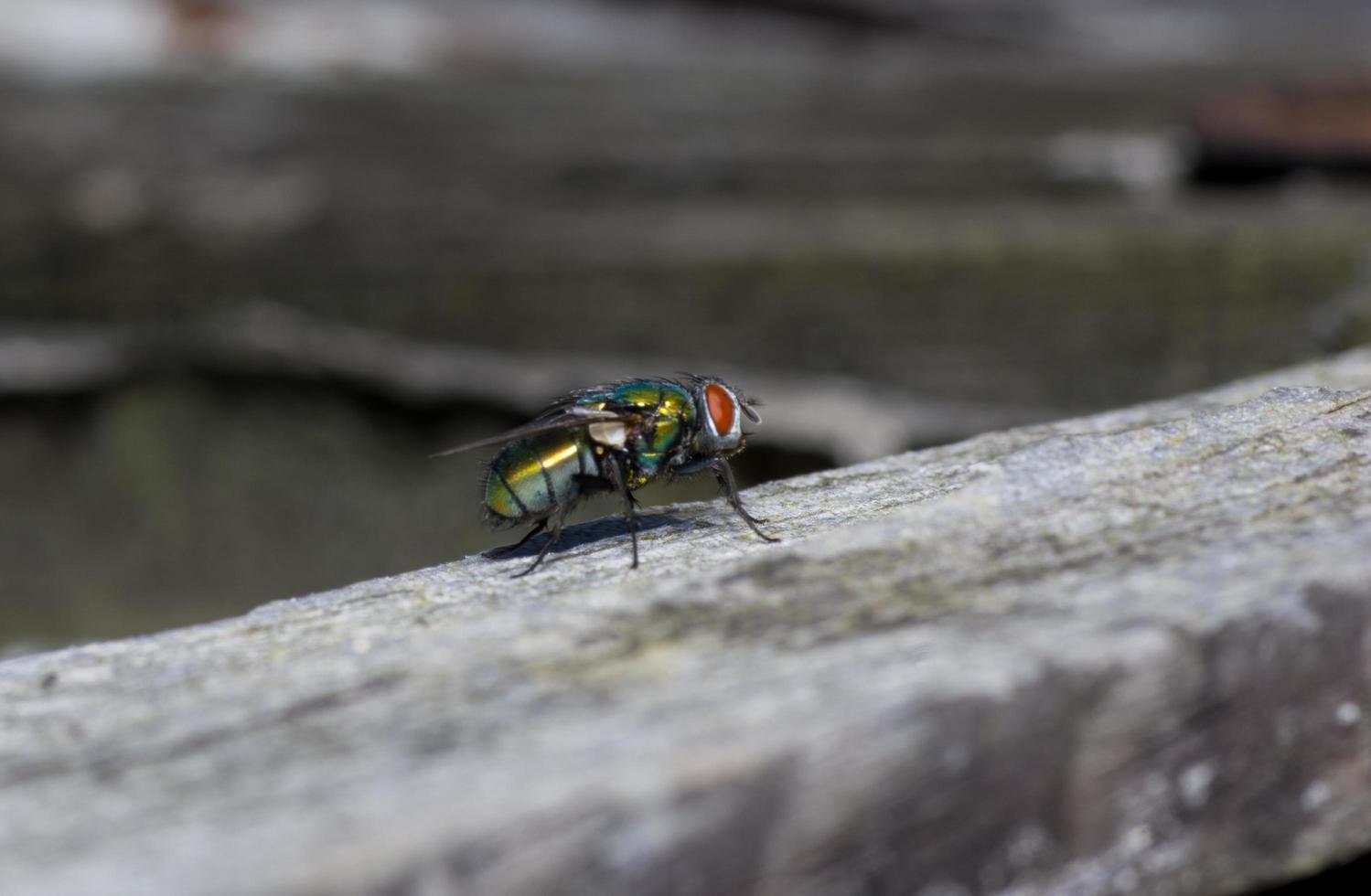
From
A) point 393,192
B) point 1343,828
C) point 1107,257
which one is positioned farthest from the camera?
point 393,192

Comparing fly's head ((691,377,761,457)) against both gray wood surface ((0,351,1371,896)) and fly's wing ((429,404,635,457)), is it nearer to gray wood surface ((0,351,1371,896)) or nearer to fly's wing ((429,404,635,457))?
fly's wing ((429,404,635,457))

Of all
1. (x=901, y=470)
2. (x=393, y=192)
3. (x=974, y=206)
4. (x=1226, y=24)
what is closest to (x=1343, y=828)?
(x=901, y=470)

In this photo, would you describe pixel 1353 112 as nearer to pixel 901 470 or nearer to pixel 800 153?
pixel 800 153

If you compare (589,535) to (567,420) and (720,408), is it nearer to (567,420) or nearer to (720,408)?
(567,420)

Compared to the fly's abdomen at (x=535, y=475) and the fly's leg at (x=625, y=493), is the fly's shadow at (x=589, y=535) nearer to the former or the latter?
the fly's leg at (x=625, y=493)

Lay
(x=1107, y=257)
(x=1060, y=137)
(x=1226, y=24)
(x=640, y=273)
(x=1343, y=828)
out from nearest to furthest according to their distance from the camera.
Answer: (x=1343, y=828) → (x=1107, y=257) → (x=640, y=273) → (x=1060, y=137) → (x=1226, y=24)
